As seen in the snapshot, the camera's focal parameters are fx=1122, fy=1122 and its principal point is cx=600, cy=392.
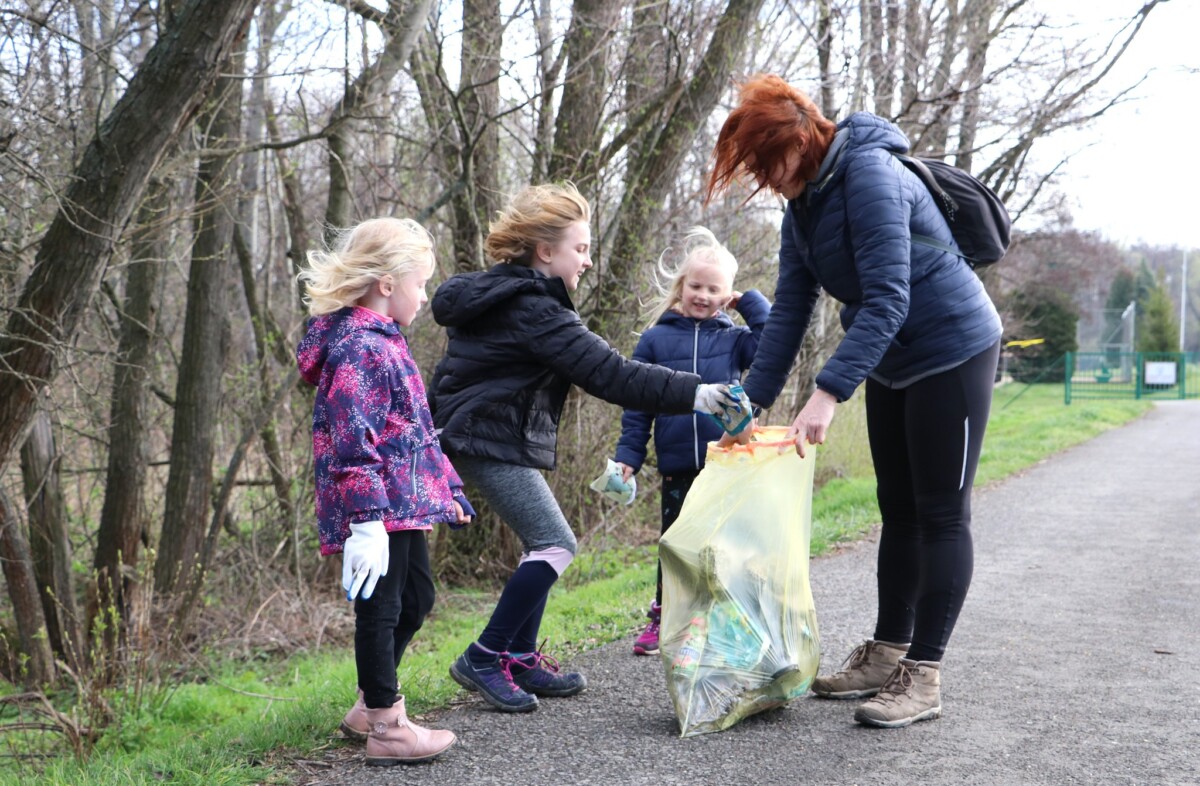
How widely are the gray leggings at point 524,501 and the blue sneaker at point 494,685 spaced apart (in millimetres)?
407

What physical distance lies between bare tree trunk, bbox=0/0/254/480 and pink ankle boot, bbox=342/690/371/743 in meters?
2.63

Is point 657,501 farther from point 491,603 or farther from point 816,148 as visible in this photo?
point 816,148

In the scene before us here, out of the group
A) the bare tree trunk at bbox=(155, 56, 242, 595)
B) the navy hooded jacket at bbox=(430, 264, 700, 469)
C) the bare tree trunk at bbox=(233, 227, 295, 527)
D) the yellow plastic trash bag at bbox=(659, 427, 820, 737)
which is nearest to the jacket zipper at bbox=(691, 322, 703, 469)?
the yellow plastic trash bag at bbox=(659, 427, 820, 737)

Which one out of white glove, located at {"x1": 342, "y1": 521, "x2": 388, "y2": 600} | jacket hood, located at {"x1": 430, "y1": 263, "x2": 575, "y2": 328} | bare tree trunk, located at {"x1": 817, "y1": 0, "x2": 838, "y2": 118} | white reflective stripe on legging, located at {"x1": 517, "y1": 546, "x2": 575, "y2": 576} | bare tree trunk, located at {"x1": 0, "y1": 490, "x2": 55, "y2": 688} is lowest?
bare tree trunk, located at {"x1": 0, "y1": 490, "x2": 55, "y2": 688}

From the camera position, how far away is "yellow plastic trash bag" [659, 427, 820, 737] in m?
3.38

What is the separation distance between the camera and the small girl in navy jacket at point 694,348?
14.4ft

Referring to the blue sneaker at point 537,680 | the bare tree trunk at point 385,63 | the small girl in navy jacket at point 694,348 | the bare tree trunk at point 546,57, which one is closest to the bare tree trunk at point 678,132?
the bare tree trunk at point 546,57

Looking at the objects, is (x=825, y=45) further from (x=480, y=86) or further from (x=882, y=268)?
(x=882, y=268)

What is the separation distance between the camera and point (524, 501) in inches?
143

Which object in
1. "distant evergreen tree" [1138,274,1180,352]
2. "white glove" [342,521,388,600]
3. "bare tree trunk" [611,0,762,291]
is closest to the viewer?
"white glove" [342,521,388,600]

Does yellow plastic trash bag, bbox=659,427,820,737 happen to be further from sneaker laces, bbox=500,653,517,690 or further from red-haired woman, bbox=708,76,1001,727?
sneaker laces, bbox=500,653,517,690

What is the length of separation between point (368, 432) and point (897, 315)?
1.53m

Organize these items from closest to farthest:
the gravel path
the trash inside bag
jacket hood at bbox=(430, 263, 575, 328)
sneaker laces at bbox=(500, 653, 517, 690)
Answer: the gravel path → jacket hood at bbox=(430, 263, 575, 328) → sneaker laces at bbox=(500, 653, 517, 690) → the trash inside bag

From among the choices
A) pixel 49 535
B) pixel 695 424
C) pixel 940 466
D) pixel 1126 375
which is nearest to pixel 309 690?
pixel 695 424
